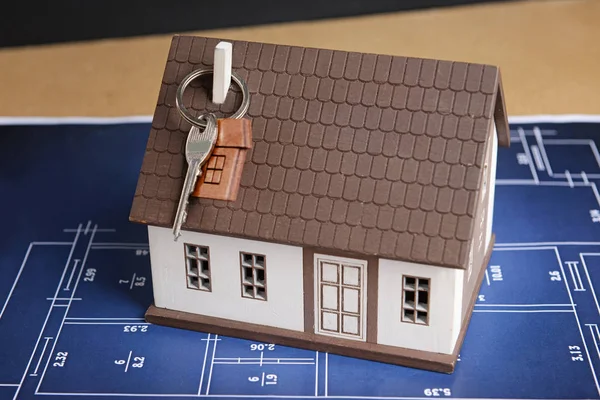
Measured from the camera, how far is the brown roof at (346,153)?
5.31 metres

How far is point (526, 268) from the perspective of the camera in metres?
6.65

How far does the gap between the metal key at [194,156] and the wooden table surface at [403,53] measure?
3.03 metres

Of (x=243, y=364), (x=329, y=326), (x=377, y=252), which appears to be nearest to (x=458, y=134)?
(x=377, y=252)

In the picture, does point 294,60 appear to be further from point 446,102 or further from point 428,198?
point 428,198

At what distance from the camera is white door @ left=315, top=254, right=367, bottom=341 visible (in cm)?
562

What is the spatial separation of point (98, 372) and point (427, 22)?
17.0 feet

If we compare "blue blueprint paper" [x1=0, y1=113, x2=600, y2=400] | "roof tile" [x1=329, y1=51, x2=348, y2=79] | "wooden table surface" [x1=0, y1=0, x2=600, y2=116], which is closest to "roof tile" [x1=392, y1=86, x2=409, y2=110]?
"roof tile" [x1=329, y1=51, x2=348, y2=79]

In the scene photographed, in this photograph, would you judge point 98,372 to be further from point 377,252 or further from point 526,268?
point 526,268

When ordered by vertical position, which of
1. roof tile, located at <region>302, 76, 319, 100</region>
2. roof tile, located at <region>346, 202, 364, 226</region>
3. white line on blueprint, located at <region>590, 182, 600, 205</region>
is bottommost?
roof tile, located at <region>346, 202, 364, 226</region>

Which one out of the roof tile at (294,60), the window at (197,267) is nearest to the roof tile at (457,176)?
the roof tile at (294,60)

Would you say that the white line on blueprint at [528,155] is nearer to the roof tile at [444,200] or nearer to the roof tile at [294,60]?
the roof tile at [444,200]

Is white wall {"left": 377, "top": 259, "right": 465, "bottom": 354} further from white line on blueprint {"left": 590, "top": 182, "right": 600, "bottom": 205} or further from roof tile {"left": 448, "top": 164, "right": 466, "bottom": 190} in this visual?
white line on blueprint {"left": 590, "top": 182, "right": 600, "bottom": 205}

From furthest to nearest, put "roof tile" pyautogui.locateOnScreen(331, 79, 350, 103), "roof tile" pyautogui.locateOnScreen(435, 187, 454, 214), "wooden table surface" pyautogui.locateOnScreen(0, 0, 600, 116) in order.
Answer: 1. "wooden table surface" pyautogui.locateOnScreen(0, 0, 600, 116)
2. "roof tile" pyautogui.locateOnScreen(331, 79, 350, 103)
3. "roof tile" pyautogui.locateOnScreen(435, 187, 454, 214)

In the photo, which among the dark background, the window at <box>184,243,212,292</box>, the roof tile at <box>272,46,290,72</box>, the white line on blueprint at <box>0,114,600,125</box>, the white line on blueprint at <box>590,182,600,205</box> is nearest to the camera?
the roof tile at <box>272,46,290,72</box>
